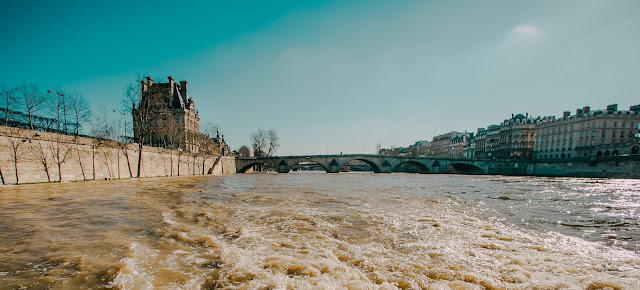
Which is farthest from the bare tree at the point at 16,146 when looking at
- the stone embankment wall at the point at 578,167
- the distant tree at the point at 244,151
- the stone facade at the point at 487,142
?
the stone facade at the point at 487,142

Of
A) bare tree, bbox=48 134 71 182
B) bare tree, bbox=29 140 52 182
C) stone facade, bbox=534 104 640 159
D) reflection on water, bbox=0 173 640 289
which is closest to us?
reflection on water, bbox=0 173 640 289

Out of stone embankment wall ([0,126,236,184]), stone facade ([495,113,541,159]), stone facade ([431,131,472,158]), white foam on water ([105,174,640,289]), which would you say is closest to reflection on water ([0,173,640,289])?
white foam on water ([105,174,640,289])

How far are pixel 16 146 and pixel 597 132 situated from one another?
9808 centimetres

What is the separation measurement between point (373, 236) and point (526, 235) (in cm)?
407

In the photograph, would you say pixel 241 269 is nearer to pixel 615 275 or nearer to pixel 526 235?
pixel 615 275

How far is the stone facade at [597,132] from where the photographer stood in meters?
62.6

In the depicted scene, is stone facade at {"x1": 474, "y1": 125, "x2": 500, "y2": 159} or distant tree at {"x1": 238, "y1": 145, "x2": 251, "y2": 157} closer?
stone facade at {"x1": 474, "y1": 125, "x2": 500, "y2": 159}

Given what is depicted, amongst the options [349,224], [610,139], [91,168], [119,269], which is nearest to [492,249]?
[349,224]

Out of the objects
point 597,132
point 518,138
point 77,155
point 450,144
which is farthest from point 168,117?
point 450,144

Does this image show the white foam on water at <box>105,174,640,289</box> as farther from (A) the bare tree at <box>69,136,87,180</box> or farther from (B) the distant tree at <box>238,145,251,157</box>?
(B) the distant tree at <box>238,145,251,157</box>

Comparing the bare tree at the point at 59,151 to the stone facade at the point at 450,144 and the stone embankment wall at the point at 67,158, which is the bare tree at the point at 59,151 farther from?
the stone facade at the point at 450,144

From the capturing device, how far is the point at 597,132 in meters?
67.0

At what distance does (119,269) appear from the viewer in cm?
414

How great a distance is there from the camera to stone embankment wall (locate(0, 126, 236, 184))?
60.2ft
